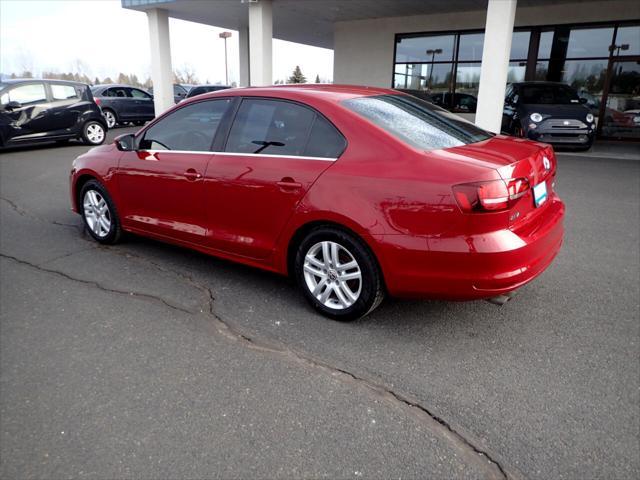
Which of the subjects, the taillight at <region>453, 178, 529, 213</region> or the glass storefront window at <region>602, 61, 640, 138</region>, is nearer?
the taillight at <region>453, 178, 529, 213</region>

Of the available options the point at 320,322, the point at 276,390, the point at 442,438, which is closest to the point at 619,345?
the point at 442,438

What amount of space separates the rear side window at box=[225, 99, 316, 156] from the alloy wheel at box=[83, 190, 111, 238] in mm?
1962

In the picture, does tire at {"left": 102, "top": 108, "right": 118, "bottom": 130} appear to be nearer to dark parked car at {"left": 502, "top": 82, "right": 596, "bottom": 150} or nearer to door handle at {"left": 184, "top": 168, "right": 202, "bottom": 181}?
dark parked car at {"left": 502, "top": 82, "right": 596, "bottom": 150}

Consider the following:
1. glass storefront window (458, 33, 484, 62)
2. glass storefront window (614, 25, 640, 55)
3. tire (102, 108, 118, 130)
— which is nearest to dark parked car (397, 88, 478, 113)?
glass storefront window (458, 33, 484, 62)

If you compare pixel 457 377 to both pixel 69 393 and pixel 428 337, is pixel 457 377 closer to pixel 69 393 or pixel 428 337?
pixel 428 337

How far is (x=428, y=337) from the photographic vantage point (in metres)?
3.33

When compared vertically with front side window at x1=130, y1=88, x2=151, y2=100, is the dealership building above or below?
above

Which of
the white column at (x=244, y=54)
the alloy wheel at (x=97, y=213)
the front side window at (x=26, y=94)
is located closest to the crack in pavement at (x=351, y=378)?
the alloy wheel at (x=97, y=213)

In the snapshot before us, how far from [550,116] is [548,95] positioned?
1.32m

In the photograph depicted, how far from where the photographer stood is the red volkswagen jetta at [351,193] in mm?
2920

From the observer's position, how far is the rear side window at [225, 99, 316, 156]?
3.59 m

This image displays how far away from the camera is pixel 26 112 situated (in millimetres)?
12062

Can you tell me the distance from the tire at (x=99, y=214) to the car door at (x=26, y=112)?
8314mm

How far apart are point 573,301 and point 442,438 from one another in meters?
2.06
